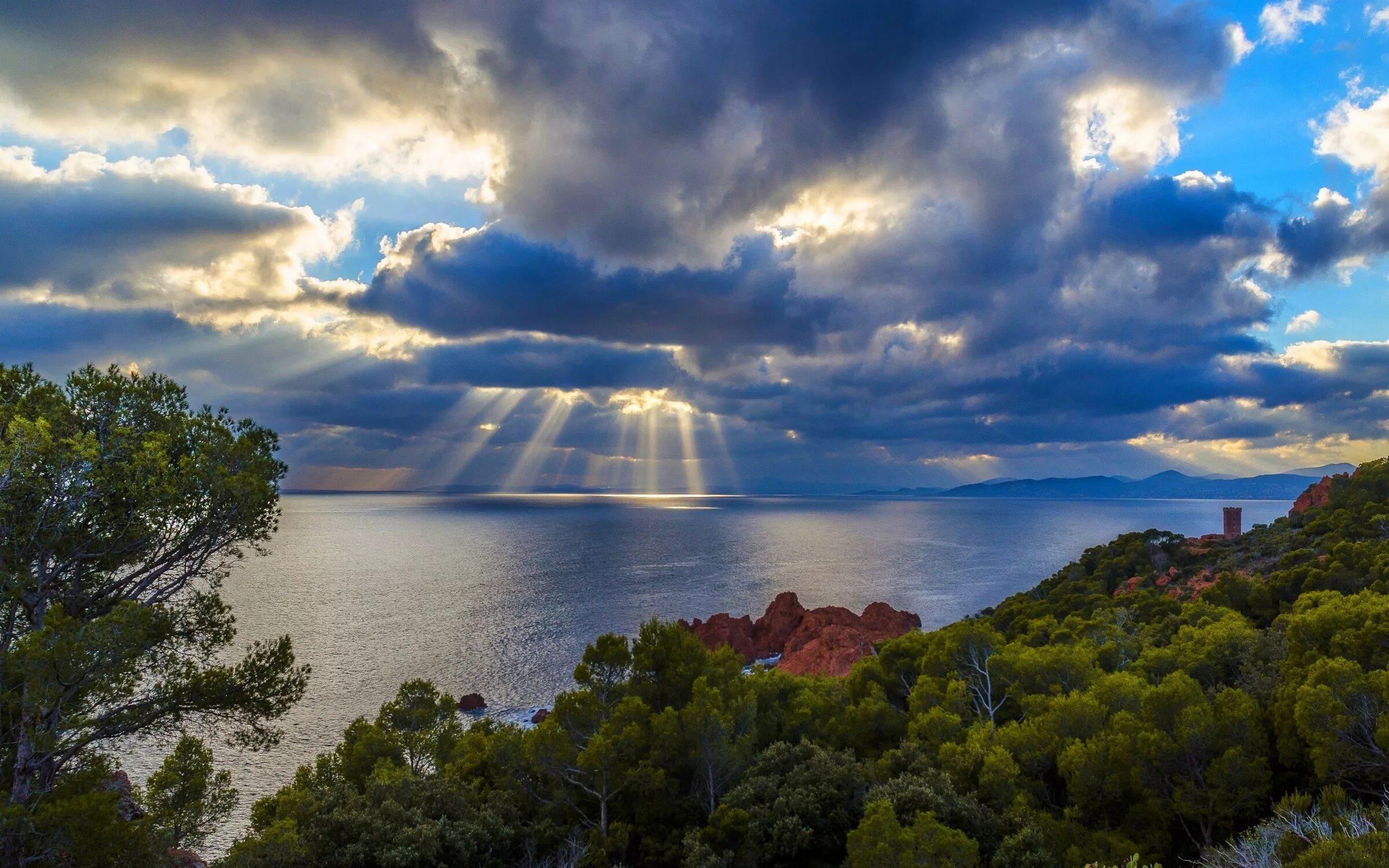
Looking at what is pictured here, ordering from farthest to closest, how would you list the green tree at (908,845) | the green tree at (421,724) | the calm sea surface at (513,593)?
the calm sea surface at (513,593) < the green tree at (421,724) < the green tree at (908,845)

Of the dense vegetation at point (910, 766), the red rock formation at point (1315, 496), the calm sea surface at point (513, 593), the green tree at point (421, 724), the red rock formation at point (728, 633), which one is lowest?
the calm sea surface at point (513, 593)

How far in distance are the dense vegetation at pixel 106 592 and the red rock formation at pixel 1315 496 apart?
84.8 metres

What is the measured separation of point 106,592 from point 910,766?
68.1 ft

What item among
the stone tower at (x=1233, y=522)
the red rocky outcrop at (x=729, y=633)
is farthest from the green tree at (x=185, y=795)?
the stone tower at (x=1233, y=522)

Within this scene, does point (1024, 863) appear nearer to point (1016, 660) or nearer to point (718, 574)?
point (1016, 660)

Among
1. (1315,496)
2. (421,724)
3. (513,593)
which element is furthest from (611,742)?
(1315,496)

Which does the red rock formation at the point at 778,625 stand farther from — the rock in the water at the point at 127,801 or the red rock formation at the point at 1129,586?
the rock in the water at the point at 127,801

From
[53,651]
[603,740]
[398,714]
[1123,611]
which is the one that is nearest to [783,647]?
[1123,611]

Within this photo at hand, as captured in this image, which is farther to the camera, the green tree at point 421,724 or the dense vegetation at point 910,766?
the green tree at point 421,724

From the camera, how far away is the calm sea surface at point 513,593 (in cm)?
4825

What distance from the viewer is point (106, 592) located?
14859 millimetres

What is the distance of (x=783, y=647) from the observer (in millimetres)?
59594

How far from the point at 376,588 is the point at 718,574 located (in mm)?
49027

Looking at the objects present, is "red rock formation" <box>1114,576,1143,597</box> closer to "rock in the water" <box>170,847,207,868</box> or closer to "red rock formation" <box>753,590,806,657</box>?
"red rock formation" <box>753,590,806,657</box>
